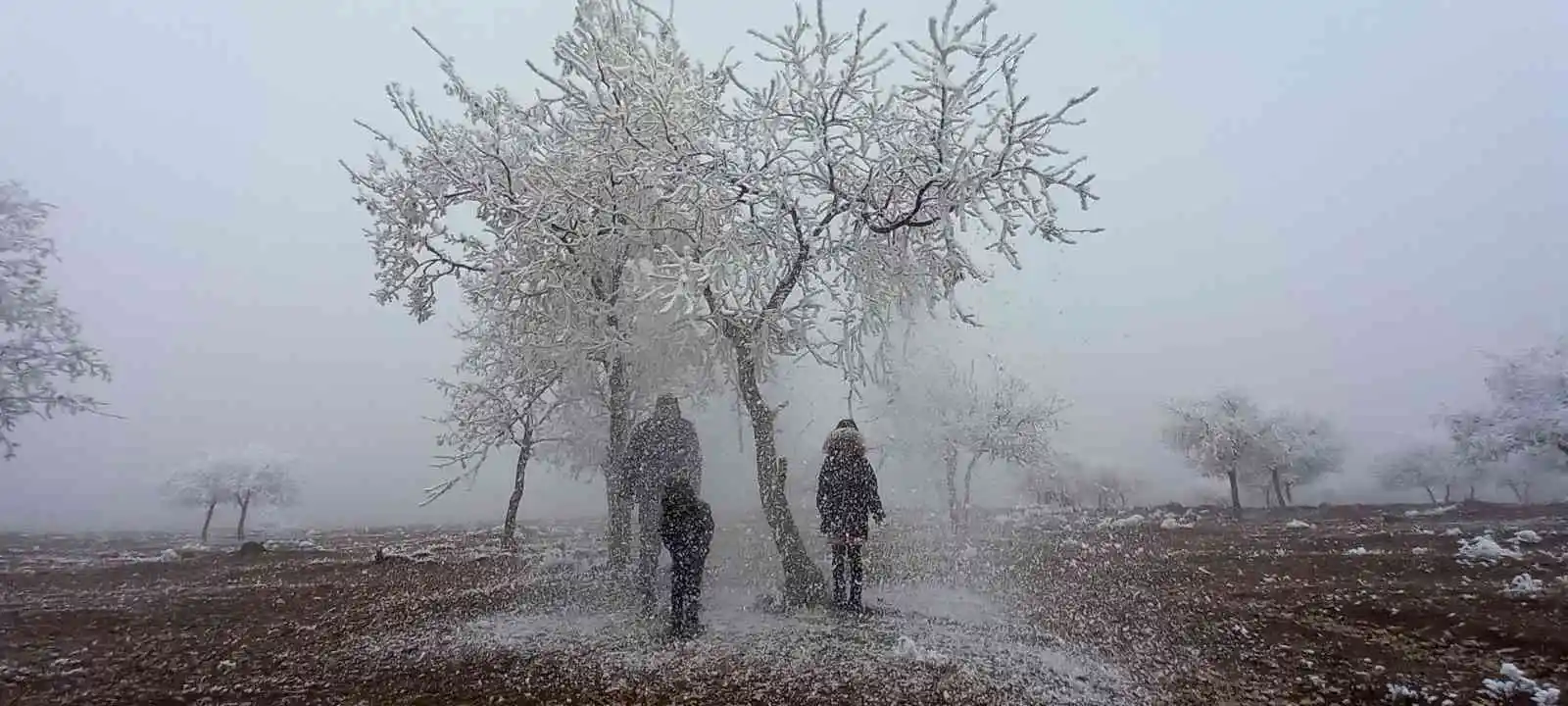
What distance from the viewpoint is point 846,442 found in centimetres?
980

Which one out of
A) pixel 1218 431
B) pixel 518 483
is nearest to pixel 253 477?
pixel 518 483

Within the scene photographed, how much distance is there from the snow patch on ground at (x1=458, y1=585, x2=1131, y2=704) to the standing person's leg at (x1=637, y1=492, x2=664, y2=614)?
356 mm

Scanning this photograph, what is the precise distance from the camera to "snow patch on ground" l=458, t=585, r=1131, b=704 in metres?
6.73

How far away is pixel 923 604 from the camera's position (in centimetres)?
1037

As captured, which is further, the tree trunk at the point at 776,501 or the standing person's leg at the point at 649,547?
the tree trunk at the point at 776,501

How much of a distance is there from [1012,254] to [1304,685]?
5.87m

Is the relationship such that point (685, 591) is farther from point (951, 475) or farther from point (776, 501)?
point (951, 475)

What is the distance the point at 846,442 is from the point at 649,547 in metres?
3.08

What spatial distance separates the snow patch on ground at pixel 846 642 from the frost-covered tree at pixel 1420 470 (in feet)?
297

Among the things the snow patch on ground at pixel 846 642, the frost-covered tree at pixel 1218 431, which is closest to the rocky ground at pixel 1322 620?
the snow patch on ground at pixel 846 642

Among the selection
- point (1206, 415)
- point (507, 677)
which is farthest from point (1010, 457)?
point (507, 677)

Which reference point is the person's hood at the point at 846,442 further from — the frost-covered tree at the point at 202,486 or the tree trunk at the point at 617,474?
the frost-covered tree at the point at 202,486

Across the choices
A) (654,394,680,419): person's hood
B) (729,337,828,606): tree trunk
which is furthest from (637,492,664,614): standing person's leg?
(729,337,828,606): tree trunk

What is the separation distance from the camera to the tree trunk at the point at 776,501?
10.2 meters
